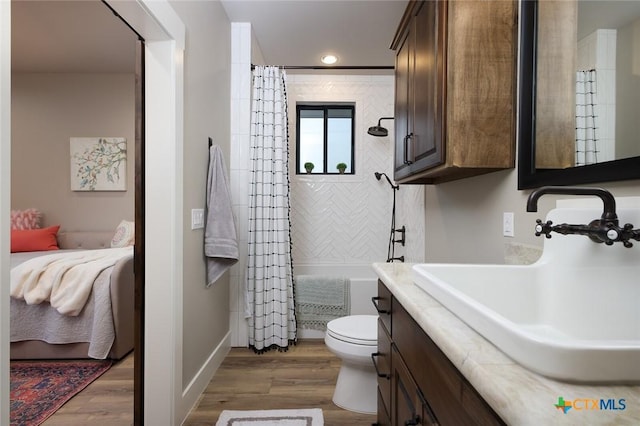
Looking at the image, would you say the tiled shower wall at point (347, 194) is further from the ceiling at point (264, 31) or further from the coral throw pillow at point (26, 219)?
the coral throw pillow at point (26, 219)

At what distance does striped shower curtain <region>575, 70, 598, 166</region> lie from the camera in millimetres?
972

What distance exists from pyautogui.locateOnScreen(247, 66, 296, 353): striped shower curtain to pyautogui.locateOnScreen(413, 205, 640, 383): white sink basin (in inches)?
70.7

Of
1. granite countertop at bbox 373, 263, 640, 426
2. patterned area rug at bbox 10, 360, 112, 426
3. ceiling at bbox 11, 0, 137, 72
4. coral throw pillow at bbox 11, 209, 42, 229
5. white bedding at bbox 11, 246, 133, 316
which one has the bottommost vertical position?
patterned area rug at bbox 10, 360, 112, 426

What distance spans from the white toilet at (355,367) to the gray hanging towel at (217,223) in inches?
33.1

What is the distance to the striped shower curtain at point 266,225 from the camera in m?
2.70

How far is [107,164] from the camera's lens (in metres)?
4.07

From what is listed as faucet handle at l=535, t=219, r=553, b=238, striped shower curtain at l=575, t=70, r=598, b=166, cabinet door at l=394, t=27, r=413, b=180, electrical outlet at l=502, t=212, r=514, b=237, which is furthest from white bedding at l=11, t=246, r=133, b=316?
striped shower curtain at l=575, t=70, r=598, b=166

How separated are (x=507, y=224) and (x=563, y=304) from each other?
52 cm

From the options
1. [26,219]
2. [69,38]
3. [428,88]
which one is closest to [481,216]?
[428,88]

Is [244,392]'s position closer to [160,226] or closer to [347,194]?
[160,226]

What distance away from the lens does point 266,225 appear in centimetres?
271

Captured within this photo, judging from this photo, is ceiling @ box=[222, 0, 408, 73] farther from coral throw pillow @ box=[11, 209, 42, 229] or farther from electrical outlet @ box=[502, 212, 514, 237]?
coral throw pillow @ box=[11, 209, 42, 229]

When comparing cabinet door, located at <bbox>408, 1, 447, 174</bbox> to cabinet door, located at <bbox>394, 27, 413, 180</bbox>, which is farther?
cabinet door, located at <bbox>394, 27, 413, 180</bbox>

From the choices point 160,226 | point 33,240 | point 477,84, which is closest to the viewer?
point 477,84
